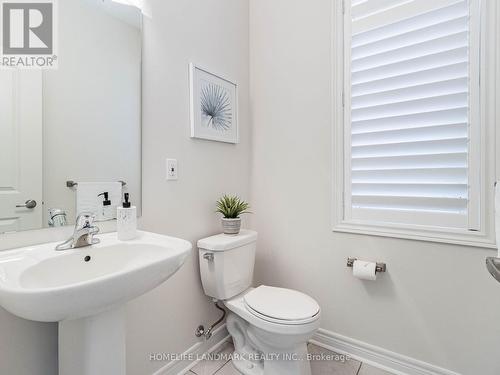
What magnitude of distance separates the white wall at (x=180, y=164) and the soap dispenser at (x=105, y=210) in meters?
0.15

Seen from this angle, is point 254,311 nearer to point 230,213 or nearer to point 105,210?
point 230,213

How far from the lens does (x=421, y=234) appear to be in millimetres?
1342

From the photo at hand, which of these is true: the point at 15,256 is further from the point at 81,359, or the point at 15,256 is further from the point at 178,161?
the point at 178,161

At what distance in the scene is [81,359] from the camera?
2.70 feet

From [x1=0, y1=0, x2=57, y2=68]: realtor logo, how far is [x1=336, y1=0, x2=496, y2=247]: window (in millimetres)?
1439

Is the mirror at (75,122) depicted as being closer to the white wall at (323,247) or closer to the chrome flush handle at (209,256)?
the chrome flush handle at (209,256)

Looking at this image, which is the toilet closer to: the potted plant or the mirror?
the potted plant

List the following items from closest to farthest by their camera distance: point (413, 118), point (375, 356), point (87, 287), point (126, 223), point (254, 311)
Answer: point (87, 287)
point (126, 223)
point (254, 311)
point (413, 118)
point (375, 356)

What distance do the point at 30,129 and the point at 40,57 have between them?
0.90ft

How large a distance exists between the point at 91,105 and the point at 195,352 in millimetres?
Result: 1398

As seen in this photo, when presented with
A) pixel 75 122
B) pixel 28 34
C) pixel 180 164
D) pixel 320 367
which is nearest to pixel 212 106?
pixel 180 164

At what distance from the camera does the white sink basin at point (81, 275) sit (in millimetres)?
593

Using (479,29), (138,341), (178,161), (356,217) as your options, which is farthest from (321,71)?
(138,341)

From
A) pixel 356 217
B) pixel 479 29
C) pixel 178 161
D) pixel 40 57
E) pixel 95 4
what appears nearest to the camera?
pixel 40 57
